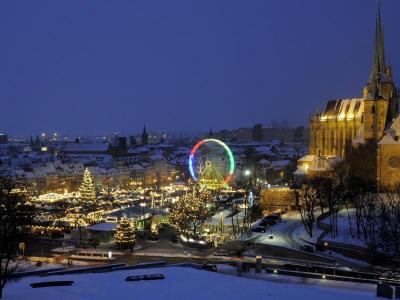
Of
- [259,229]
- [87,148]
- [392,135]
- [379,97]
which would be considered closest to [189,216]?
[259,229]

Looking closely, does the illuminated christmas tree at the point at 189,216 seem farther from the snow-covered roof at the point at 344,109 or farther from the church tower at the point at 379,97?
the snow-covered roof at the point at 344,109

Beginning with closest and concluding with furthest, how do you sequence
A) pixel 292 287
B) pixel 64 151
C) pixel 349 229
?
1. pixel 292 287
2. pixel 349 229
3. pixel 64 151

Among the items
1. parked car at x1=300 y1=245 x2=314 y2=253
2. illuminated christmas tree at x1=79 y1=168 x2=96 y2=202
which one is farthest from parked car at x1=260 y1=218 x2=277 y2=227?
illuminated christmas tree at x1=79 y1=168 x2=96 y2=202

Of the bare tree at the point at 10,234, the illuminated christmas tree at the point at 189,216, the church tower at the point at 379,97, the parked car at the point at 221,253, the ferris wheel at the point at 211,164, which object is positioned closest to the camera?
the bare tree at the point at 10,234

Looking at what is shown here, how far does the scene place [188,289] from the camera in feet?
79.1

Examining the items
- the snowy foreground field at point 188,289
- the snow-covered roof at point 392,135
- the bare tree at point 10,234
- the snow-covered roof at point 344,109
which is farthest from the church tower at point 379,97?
the bare tree at point 10,234

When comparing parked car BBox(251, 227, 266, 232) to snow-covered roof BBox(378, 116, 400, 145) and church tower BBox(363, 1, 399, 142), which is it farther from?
church tower BBox(363, 1, 399, 142)

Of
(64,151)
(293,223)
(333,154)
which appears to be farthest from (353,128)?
(64,151)

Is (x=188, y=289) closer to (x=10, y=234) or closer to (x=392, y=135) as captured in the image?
(x=10, y=234)

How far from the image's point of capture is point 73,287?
25.0 meters

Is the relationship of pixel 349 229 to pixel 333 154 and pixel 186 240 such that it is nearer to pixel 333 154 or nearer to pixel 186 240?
pixel 186 240

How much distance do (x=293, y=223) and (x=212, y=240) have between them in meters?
8.32

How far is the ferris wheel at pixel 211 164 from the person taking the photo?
7631 centimetres

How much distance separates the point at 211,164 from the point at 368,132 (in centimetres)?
2222
